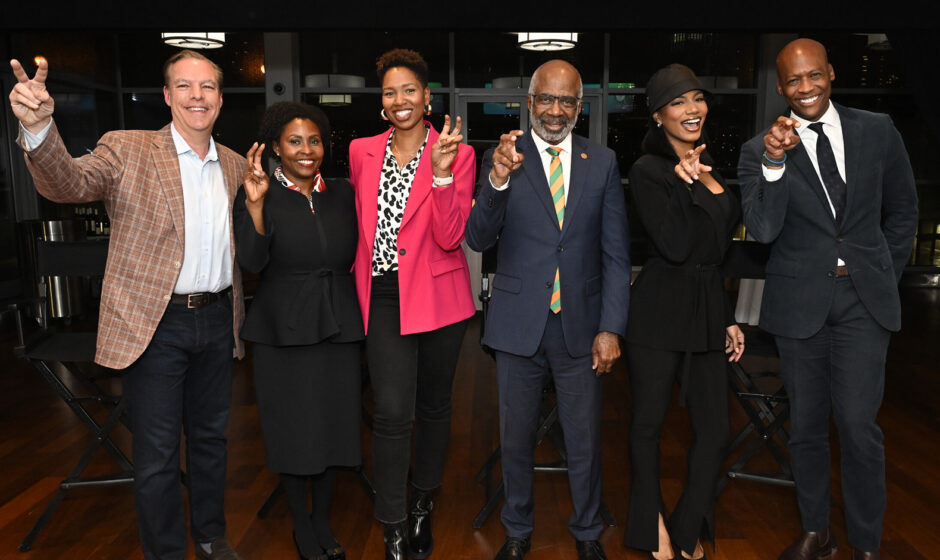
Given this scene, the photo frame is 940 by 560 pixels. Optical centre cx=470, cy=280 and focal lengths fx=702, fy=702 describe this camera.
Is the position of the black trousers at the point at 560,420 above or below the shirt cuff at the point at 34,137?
below

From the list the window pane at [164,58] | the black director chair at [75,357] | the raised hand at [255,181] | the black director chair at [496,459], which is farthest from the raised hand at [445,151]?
the window pane at [164,58]

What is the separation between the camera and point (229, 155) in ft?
8.41

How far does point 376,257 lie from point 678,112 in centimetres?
115

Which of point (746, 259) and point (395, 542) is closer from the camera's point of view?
point (395, 542)

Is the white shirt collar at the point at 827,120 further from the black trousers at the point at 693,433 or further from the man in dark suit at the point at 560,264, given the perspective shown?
the black trousers at the point at 693,433

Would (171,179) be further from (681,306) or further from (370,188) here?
(681,306)

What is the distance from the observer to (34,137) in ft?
6.39

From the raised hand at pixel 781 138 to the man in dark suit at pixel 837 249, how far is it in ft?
0.04

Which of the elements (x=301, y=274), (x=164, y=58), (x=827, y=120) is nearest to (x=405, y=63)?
(x=301, y=274)

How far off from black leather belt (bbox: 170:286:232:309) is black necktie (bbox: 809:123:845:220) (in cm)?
217

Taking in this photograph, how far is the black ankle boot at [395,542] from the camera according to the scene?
2.60 meters

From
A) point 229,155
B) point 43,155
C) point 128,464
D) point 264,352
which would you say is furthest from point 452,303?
point 128,464

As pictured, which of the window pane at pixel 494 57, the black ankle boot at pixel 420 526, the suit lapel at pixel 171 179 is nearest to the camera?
the suit lapel at pixel 171 179

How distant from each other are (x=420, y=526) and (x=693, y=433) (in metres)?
1.11
